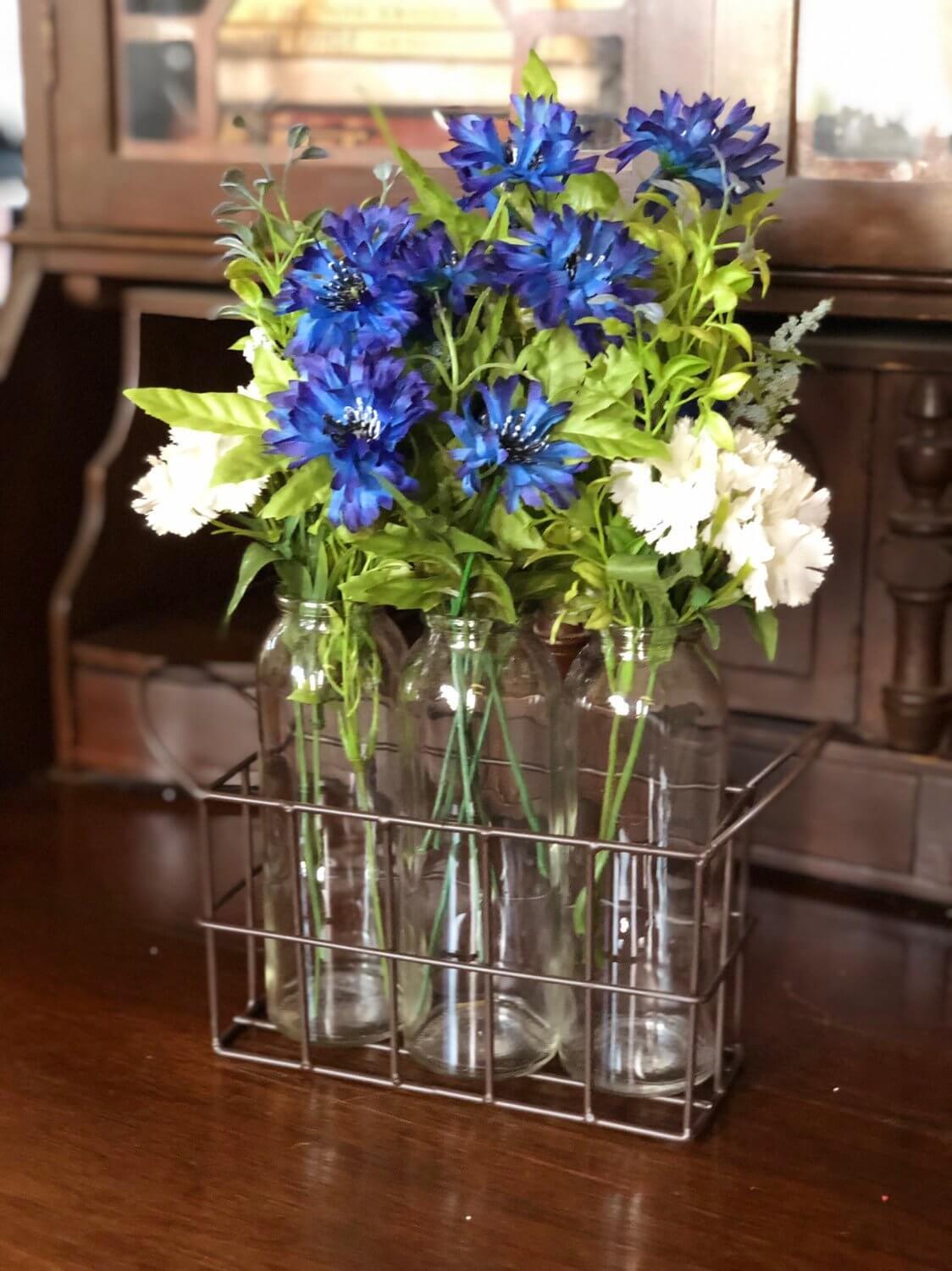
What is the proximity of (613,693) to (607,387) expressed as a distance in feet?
0.50

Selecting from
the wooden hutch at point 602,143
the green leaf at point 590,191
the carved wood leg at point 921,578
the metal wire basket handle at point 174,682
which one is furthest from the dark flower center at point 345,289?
the metal wire basket handle at point 174,682

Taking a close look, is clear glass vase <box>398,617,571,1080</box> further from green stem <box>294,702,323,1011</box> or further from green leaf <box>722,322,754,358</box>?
green leaf <box>722,322,754,358</box>

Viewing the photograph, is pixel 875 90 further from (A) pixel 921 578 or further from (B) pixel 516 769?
(B) pixel 516 769

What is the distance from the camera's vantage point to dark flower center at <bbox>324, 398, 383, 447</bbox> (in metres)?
0.67

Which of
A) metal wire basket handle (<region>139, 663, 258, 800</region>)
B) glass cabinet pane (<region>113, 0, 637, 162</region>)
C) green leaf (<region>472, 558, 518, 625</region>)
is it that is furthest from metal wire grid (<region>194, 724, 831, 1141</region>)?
glass cabinet pane (<region>113, 0, 637, 162</region>)

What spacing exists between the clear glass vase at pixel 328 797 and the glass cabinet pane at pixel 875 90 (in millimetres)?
398

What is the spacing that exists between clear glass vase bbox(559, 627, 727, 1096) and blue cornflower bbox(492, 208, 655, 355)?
157mm

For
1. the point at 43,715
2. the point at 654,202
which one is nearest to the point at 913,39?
the point at 654,202

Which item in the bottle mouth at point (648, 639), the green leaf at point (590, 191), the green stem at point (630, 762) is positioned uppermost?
the green leaf at point (590, 191)

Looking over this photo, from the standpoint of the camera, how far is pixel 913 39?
90 centimetres

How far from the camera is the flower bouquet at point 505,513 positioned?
0.68 metres

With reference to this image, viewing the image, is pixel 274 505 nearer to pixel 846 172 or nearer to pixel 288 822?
pixel 288 822

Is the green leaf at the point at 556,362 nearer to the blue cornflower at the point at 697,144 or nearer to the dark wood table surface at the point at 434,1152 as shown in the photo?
the blue cornflower at the point at 697,144

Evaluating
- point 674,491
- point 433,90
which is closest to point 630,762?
point 674,491
